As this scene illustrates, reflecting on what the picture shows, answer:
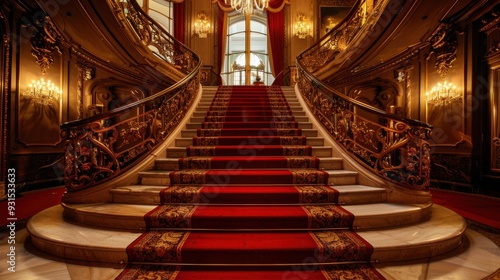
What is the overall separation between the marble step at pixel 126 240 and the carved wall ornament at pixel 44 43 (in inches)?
137

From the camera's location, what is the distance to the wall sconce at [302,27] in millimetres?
9711

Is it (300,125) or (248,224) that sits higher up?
(300,125)

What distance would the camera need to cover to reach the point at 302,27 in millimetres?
9703

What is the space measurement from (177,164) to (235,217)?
1.34m

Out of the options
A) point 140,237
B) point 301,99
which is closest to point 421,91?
point 301,99

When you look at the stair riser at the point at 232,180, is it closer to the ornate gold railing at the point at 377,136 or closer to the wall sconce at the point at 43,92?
the ornate gold railing at the point at 377,136

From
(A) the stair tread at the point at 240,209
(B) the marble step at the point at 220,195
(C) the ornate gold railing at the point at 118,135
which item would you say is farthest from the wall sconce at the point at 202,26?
(A) the stair tread at the point at 240,209

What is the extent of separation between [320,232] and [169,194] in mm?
1455

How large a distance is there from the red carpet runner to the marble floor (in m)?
0.20

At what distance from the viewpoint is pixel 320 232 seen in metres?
2.17

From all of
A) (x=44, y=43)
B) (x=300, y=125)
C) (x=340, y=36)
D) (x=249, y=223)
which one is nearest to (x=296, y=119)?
(x=300, y=125)

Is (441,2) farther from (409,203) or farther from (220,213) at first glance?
(220,213)

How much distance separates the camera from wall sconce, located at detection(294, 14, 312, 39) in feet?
31.9

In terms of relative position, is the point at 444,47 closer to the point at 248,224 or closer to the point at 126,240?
the point at 248,224
